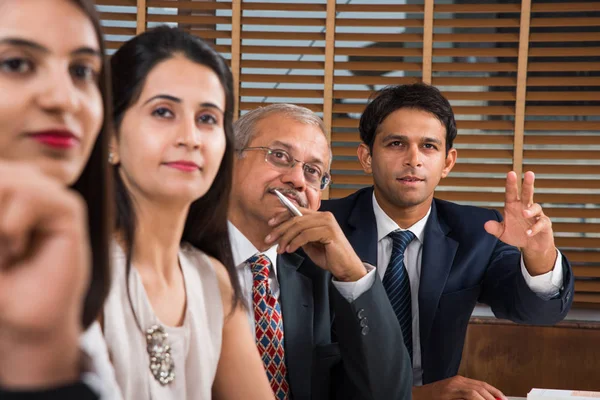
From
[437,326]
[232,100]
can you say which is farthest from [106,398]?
[437,326]

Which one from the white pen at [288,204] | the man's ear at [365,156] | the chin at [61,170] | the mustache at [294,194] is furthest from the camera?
the man's ear at [365,156]

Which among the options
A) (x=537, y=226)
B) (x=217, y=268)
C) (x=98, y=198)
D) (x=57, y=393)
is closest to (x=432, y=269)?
(x=537, y=226)

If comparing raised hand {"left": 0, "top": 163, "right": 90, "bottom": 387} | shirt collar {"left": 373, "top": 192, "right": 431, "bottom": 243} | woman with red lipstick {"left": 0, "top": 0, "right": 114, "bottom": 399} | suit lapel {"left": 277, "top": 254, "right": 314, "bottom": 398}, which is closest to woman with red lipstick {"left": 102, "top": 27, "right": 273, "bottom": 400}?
woman with red lipstick {"left": 0, "top": 0, "right": 114, "bottom": 399}

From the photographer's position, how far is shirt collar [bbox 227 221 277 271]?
177cm

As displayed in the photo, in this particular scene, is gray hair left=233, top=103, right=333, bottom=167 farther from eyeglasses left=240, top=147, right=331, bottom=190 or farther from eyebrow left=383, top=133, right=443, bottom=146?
eyebrow left=383, top=133, right=443, bottom=146

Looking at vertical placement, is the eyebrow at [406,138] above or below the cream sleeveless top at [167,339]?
above

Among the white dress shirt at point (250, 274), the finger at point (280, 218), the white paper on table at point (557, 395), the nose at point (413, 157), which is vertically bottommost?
the white paper on table at point (557, 395)

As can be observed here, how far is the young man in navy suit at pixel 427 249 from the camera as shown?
7.89 ft

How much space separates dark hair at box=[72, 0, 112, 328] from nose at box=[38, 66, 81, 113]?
2.0 inches

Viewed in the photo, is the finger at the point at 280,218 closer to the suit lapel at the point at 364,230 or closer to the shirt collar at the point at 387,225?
the suit lapel at the point at 364,230

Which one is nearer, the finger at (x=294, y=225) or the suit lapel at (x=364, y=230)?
the finger at (x=294, y=225)

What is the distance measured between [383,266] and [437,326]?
0.28 meters

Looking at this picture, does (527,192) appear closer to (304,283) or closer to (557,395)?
(557,395)

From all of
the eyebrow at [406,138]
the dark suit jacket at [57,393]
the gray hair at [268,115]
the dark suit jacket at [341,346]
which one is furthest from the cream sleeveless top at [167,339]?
the eyebrow at [406,138]
